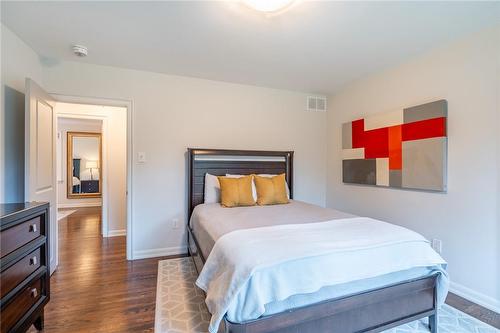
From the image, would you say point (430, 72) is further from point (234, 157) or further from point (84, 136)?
point (84, 136)

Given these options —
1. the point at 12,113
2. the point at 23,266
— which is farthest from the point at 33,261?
the point at 12,113

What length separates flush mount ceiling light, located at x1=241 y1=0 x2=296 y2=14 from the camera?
1757 millimetres

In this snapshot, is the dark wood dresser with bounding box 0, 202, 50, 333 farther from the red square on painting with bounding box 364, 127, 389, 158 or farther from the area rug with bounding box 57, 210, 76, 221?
the area rug with bounding box 57, 210, 76, 221

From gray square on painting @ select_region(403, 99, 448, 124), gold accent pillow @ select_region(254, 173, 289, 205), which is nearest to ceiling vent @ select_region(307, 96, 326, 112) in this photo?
gray square on painting @ select_region(403, 99, 448, 124)

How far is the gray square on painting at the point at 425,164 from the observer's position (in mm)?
2410

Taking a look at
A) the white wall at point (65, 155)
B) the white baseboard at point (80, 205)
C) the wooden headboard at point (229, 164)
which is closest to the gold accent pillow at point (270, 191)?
the wooden headboard at point (229, 164)

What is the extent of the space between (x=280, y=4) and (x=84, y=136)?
6.96m

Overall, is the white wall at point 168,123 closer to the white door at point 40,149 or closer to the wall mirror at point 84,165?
the white door at point 40,149

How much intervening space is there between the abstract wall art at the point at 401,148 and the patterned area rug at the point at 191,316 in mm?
1148

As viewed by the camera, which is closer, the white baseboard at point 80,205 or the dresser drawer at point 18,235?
the dresser drawer at point 18,235

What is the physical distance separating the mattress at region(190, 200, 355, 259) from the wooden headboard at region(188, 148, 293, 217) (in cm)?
49

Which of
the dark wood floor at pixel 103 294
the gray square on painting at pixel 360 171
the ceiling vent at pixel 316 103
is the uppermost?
the ceiling vent at pixel 316 103

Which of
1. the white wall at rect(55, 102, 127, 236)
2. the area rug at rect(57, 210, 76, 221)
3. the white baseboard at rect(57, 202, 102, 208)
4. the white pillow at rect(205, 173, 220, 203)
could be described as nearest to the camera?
the white pillow at rect(205, 173, 220, 203)

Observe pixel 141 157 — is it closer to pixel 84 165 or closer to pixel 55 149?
pixel 55 149
